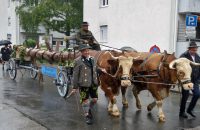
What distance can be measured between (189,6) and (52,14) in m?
21.9

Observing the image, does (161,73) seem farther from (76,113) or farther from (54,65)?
(54,65)

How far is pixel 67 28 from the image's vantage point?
38.9 m

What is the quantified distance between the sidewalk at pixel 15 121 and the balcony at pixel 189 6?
39.4 feet

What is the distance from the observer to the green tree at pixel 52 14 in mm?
36062

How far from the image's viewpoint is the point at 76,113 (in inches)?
371

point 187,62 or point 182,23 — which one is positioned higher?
point 182,23

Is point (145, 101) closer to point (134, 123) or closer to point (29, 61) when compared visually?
point (134, 123)

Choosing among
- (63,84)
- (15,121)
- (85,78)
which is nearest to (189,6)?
(63,84)

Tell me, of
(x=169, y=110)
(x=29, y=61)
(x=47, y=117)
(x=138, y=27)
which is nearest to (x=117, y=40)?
(x=138, y=27)

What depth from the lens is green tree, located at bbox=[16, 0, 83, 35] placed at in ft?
118

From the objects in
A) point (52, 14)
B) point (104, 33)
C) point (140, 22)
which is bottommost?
point (104, 33)

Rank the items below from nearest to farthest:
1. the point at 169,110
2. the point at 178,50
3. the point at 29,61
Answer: the point at 169,110 → the point at 29,61 → the point at 178,50

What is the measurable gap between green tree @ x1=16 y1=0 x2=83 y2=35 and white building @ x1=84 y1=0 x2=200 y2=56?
9.60 metres

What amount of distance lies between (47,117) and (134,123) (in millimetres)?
2274
